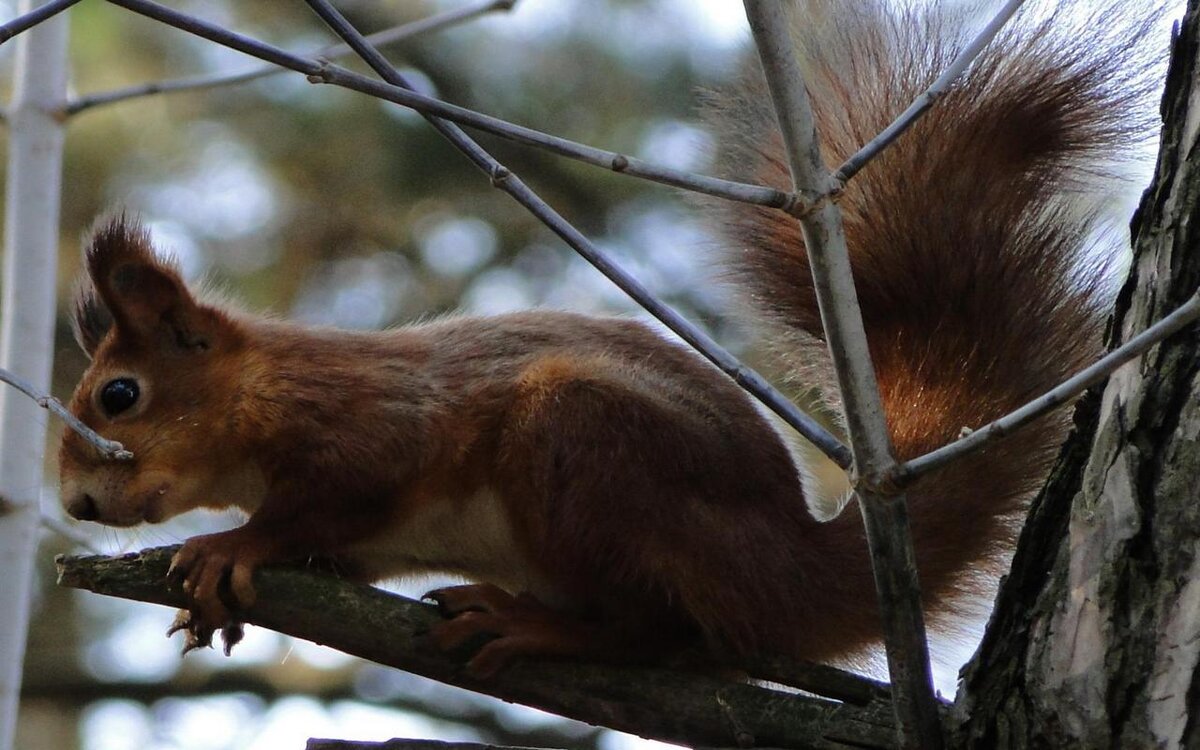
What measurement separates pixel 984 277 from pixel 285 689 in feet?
12.4

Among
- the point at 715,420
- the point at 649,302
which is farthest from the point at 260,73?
the point at 649,302

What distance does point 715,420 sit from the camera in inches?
97.6

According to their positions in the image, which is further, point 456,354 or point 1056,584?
point 456,354

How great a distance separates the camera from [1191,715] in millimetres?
1448

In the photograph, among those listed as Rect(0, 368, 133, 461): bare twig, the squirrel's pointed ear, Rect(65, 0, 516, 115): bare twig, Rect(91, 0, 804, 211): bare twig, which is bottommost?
Rect(0, 368, 133, 461): bare twig

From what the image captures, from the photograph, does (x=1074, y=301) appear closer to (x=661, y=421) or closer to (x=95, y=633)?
(x=661, y=421)

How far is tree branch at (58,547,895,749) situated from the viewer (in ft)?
6.44

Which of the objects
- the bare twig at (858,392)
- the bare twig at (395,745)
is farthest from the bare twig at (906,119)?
the bare twig at (395,745)

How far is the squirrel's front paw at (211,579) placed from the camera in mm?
2150

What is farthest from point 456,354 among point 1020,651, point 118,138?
point 118,138

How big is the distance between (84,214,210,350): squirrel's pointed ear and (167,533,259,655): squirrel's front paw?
23.0 inches

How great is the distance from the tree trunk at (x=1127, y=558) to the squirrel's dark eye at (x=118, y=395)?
1.60m

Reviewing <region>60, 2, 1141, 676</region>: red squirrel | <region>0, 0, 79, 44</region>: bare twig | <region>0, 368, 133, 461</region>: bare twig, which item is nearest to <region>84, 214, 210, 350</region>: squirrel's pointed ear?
<region>60, 2, 1141, 676</region>: red squirrel

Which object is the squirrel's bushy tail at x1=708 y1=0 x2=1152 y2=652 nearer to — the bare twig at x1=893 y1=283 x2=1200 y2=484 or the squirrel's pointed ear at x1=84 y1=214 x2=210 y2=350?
the bare twig at x1=893 y1=283 x2=1200 y2=484
